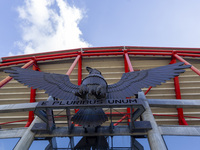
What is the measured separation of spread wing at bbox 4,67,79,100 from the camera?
16.0ft

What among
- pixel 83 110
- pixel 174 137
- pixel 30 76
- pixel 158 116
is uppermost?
pixel 158 116

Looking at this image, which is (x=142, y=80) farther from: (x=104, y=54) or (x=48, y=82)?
(x=104, y=54)

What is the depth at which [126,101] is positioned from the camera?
4.13 metres

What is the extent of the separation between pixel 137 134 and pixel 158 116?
825 centimetres

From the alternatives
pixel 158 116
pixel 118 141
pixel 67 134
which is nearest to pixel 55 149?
pixel 67 134

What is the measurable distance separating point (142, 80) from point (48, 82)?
3045 mm

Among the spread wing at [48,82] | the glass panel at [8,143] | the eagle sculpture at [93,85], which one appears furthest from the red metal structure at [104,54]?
the glass panel at [8,143]

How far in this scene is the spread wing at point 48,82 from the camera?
4863 mm

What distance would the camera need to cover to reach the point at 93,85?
16.1ft

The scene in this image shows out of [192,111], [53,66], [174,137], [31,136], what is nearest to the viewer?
[174,137]

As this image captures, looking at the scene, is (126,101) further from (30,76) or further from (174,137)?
(30,76)

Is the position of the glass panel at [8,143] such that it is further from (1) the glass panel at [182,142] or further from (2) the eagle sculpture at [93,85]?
(1) the glass panel at [182,142]

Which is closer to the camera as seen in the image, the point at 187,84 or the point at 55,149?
the point at 55,149

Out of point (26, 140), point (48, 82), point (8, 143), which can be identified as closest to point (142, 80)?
point (48, 82)
